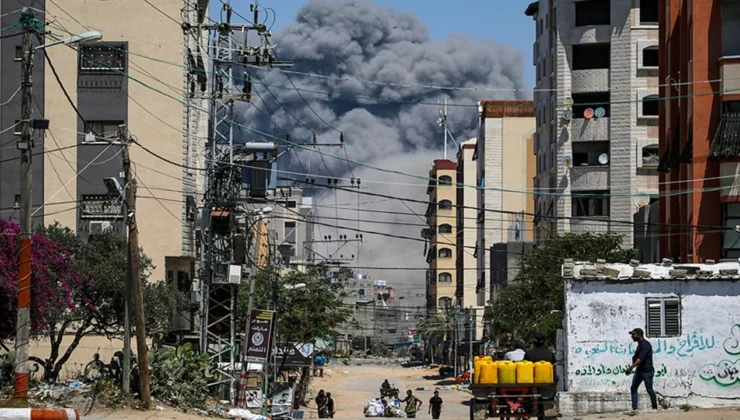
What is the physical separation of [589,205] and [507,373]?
44.5 meters

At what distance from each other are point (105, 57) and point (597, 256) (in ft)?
74.4

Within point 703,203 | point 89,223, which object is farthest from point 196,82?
point 703,203

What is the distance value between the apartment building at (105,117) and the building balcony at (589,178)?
23.4 meters

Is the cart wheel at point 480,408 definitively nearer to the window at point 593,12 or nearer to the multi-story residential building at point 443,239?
the window at point 593,12

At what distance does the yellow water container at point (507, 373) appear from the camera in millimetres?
24578

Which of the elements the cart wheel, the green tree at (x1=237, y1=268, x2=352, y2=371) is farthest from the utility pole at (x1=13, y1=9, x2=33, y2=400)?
the green tree at (x1=237, y1=268, x2=352, y2=371)

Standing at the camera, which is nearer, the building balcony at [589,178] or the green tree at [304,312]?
the green tree at [304,312]

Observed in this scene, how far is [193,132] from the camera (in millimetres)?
57188

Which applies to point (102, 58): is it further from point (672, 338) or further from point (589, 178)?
point (672, 338)

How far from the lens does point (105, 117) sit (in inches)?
2077

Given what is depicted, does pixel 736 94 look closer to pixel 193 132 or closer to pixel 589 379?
pixel 589 379

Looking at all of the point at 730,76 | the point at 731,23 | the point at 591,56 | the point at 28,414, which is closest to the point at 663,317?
the point at 730,76

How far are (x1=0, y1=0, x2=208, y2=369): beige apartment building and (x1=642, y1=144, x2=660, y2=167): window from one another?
2590 cm

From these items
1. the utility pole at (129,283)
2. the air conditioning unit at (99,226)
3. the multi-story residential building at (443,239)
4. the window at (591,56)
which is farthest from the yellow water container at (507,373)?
the multi-story residential building at (443,239)
